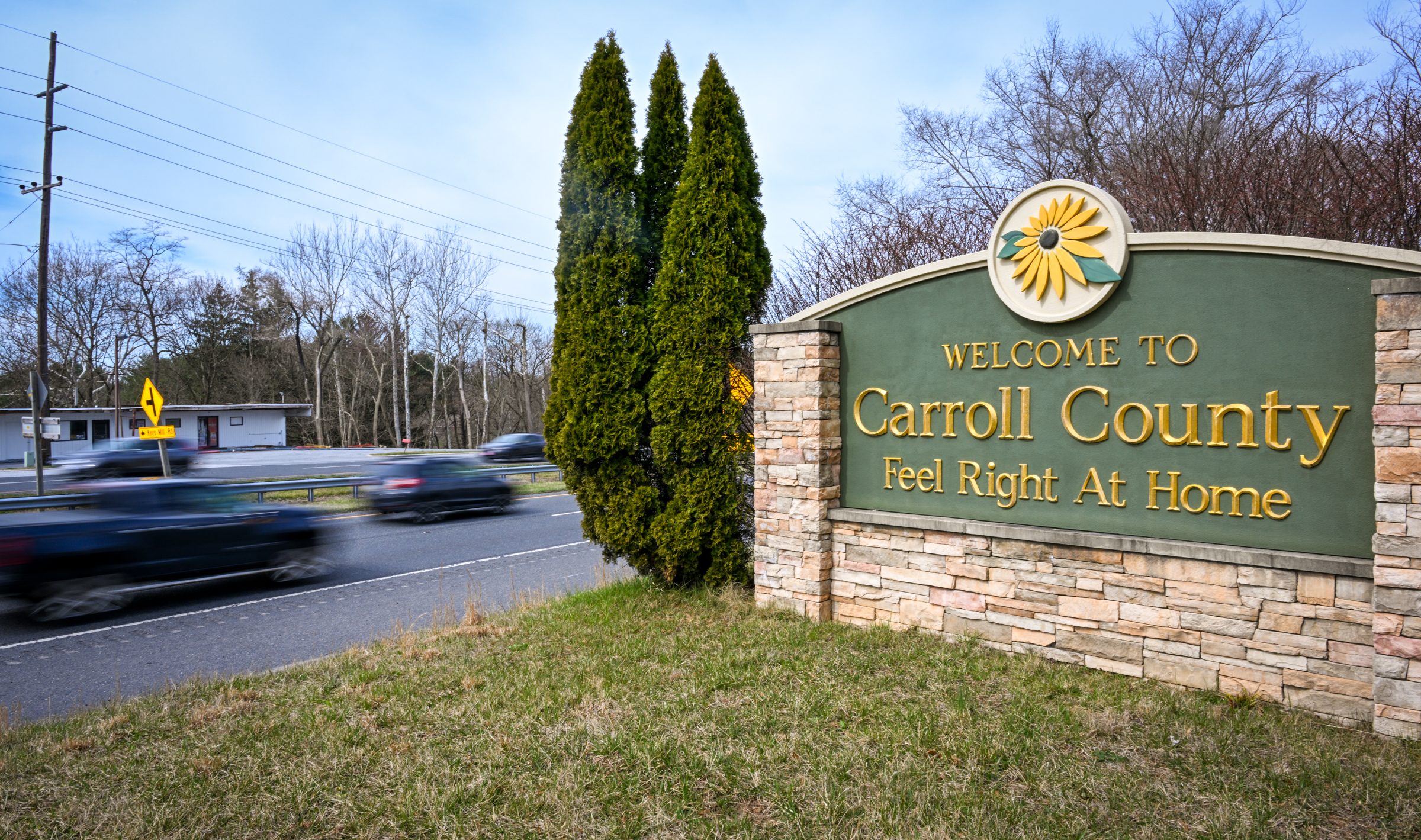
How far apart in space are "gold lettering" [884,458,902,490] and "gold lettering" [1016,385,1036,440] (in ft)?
3.49

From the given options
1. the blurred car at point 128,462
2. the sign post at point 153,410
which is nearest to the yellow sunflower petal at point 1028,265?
the sign post at point 153,410

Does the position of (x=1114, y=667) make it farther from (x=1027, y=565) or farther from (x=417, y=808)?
(x=417, y=808)

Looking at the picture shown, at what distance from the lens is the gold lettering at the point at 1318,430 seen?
177 inches

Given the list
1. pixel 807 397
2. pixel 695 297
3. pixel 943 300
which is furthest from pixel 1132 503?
pixel 695 297

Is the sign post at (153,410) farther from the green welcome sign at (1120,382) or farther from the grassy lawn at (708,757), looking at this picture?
the green welcome sign at (1120,382)

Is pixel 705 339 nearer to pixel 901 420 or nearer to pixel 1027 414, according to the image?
pixel 901 420

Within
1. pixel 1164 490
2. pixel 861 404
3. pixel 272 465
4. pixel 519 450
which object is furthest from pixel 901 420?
pixel 272 465

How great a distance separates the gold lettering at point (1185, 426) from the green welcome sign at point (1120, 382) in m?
0.01

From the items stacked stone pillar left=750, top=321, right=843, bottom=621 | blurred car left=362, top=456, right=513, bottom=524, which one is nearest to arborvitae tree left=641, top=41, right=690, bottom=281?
stacked stone pillar left=750, top=321, right=843, bottom=621

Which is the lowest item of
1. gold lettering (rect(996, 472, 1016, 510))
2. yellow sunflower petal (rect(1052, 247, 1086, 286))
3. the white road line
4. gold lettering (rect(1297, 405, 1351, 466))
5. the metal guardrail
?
the white road line

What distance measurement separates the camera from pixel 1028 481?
18.5 ft

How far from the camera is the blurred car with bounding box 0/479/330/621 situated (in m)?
7.32

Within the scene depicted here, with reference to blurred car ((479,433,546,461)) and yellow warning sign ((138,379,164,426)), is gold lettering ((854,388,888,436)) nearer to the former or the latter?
yellow warning sign ((138,379,164,426))

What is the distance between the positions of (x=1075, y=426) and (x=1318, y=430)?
135 cm
